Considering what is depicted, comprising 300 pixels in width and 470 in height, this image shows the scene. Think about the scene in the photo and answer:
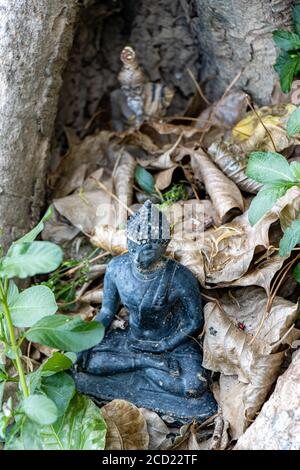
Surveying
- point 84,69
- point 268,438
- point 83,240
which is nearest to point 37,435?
point 268,438

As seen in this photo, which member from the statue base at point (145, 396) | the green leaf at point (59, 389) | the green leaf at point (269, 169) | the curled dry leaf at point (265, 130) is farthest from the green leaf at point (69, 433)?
the curled dry leaf at point (265, 130)

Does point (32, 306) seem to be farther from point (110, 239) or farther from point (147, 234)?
point (110, 239)

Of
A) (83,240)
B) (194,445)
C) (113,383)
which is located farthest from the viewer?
(83,240)

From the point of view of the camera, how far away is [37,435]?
1.94m

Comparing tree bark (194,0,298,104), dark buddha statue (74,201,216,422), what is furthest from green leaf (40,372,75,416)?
tree bark (194,0,298,104)

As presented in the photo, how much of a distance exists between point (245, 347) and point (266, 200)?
0.44 metres

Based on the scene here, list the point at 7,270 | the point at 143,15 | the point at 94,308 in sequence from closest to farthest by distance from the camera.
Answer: the point at 7,270 < the point at 94,308 < the point at 143,15

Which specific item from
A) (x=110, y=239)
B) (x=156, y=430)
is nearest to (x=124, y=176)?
(x=110, y=239)

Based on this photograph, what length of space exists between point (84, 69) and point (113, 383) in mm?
1432

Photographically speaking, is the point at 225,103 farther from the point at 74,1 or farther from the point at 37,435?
the point at 37,435

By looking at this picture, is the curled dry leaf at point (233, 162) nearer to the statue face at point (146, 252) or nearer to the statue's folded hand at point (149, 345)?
the statue face at point (146, 252)

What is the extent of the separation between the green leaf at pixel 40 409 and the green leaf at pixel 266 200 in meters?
0.74

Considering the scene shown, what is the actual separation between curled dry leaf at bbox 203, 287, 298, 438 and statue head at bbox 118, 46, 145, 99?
99cm

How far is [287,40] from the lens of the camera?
251 centimetres
